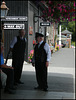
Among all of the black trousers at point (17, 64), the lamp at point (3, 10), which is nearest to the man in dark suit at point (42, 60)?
the black trousers at point (17, 64)

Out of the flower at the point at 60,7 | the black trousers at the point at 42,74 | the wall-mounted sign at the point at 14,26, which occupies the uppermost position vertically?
the flower at the point at 60,7

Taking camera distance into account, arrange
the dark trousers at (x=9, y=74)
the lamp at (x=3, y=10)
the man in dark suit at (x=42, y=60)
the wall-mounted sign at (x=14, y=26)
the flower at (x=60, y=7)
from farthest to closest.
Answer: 1. the wall-mounted sign at (x=14, y=26)
2. the lamp at (x=3, y=10)
3. the man in dark suit at (x=42, y=60)
4. the dark trousers at (x=9, y=74)
5. the flower at (x=60, y=7)

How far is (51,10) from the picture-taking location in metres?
8.11

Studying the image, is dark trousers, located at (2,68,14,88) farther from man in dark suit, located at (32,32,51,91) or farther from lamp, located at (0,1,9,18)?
lamp, located at (0,1,9,18)

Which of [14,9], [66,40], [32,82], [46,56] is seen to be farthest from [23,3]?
[66,40]

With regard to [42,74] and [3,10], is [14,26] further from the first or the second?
[42,74]

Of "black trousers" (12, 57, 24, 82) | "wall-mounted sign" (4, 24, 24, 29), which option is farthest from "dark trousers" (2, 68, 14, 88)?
"wall-mounted sign" (4, 24, 24, 29)

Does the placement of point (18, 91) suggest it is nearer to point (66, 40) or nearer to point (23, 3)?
point (23, 3)

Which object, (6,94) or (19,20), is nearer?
(6,94)

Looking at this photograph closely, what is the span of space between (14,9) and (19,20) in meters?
0.82

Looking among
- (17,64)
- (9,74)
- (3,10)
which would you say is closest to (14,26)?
(3,10)

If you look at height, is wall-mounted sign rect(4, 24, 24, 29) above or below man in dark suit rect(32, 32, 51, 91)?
above

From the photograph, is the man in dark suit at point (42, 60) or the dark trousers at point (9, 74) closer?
the dark trousers at point (9, 74)

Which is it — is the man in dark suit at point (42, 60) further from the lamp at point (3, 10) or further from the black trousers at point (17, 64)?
the lamp at point (3, 10)
